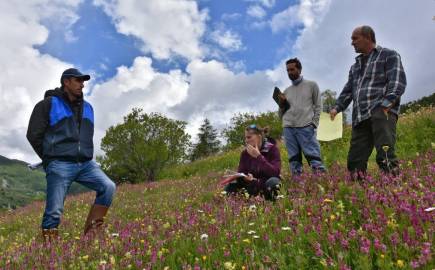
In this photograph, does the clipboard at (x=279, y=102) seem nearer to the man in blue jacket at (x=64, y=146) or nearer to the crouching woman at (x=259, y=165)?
the crouching woman at (x=259, y=165)

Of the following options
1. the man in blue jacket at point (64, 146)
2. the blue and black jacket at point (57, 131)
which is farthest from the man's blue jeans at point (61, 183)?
the blue and black jacket at point (57, 131)

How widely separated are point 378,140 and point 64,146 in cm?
444

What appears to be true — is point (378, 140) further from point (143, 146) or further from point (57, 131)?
point (143, 146)

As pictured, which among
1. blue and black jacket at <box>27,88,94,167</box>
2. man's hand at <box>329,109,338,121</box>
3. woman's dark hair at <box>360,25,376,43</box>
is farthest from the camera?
man's hand at <box>329,109,338,121</box>

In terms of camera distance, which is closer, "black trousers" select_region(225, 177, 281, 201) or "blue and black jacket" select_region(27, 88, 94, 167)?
"blue and black jacket" select_region(27, 88, 94, 167)

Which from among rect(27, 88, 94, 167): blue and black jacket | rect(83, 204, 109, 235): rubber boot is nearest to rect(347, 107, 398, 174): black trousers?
rect(83, 204, 109, 235): rubber boot

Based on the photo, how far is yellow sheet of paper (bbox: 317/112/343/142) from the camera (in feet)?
22.1

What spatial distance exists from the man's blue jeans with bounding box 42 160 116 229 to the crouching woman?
2293mm

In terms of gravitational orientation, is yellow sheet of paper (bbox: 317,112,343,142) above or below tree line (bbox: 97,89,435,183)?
below

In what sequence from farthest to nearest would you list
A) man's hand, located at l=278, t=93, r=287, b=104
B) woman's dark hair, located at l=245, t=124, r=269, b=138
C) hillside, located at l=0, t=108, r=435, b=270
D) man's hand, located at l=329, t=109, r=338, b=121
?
1. man's hand, located at l=278, t=93, r=287, b=104
2. woman's dark hair, located at l=245, t=124, r=269, b=138
3. man's hand, located at l=329, t=109, r=338, b=121
4. hillside, located at l=0, t=108, r=435, b=270

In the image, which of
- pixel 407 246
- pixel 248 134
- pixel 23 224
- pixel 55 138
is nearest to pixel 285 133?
pixel 248 134

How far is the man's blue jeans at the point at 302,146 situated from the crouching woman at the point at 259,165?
0.63 meters

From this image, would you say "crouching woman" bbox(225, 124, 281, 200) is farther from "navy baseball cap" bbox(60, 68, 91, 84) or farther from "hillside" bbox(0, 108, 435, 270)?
"navy baseball cap" bbox(60, 68, 91, 84)

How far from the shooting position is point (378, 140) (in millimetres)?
5691
